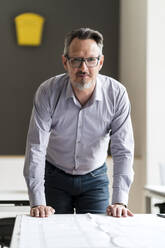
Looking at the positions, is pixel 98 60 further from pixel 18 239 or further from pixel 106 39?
pixel 106 39

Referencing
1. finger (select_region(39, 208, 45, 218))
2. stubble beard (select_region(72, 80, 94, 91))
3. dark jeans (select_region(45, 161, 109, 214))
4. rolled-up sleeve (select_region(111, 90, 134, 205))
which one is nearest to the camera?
finger (select_region(39, 208, 45, 218))

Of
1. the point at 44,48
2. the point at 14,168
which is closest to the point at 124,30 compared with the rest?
the point at 44,48

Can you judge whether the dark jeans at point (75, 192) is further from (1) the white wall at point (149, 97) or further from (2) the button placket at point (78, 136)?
(1) the white wall at point (149, 97)

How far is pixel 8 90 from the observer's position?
5844 millimetres

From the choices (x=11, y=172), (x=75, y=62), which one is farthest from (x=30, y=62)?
(x=75, y=62)

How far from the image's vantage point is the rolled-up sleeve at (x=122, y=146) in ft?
8.21

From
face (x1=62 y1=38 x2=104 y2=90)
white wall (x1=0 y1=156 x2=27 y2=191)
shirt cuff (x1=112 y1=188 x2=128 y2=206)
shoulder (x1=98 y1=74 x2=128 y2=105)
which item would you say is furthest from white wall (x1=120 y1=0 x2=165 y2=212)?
face (x1=62 y1=38 x2=104 y2=90)

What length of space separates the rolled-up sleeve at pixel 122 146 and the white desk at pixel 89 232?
0.77 feet

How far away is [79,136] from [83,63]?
444 mm

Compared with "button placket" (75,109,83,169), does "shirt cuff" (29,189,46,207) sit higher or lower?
lower

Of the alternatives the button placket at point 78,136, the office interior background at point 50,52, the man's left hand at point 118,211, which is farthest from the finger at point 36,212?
the office interior background at point 50,52

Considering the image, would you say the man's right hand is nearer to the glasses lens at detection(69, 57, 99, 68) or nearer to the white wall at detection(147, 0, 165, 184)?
the glasses lens at detection(69, 57, 99, 68)

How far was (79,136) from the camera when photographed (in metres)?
2.60

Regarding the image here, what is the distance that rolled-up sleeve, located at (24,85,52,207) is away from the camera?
2.39m
